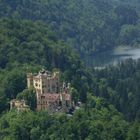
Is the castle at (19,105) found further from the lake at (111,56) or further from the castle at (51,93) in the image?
the lake at (111,56)

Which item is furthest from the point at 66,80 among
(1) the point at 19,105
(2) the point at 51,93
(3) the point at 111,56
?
(3) the point at 111,56

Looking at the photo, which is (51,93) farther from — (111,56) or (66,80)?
(111,56)

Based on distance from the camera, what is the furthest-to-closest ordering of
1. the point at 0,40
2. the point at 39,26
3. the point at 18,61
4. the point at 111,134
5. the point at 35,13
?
the point at 35,13 → the point at 39,26 → the point at 0,40 → the point at 18,61 → the point at 111,134

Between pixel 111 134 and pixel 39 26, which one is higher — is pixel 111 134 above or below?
below

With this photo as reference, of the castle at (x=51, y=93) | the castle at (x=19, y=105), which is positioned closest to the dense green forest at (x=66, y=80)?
the castle at (x=19, y=105)

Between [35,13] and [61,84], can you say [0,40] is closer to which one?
[61,84]

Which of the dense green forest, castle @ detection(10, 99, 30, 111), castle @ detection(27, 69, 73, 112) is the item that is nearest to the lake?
the dense green forest

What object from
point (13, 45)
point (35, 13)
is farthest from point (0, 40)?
point (35, 13)
